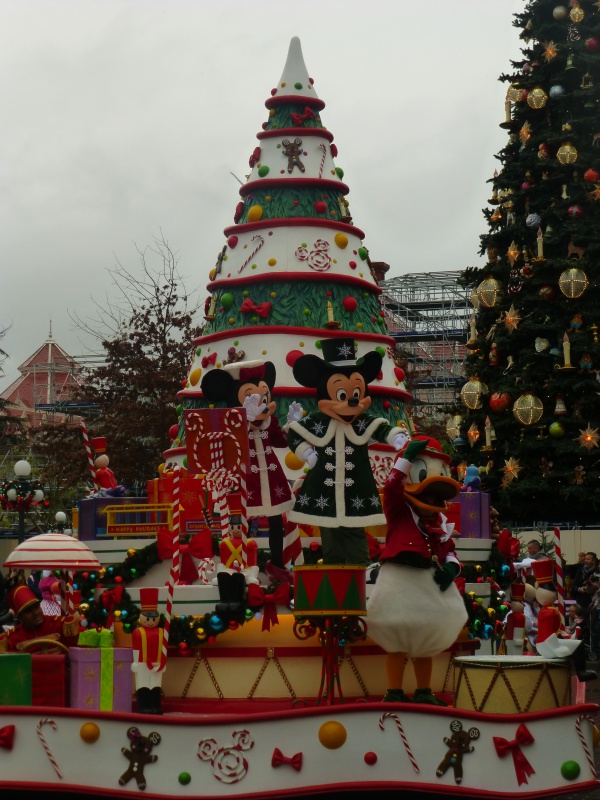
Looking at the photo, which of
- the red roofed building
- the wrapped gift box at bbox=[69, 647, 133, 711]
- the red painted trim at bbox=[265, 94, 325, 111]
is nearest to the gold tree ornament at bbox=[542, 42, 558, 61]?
the red painted trim at bbox=[265, 94, 325, 111]

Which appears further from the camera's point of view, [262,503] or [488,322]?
[488,322]

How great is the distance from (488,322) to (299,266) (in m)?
10.9

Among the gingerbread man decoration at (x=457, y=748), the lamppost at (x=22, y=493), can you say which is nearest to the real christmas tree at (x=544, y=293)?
the lamppost at (x=22, y=493)

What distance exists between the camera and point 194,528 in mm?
10641

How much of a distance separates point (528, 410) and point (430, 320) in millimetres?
30884

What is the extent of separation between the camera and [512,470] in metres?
21.2

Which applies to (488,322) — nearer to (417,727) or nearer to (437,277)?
(417,727)

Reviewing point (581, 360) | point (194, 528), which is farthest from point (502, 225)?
point (194, 528)

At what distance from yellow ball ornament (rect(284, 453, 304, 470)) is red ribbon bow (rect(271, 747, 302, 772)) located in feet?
13.1

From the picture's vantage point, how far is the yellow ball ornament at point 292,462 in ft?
37.7

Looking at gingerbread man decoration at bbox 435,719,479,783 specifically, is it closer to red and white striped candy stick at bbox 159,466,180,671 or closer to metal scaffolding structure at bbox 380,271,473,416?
red and white striped candy stick at bbox 159,466,180,671

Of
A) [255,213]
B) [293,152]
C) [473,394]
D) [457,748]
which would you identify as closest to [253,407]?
[255,213]

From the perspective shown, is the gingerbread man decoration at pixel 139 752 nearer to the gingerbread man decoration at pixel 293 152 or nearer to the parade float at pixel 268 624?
the parade float at pixel 268 624

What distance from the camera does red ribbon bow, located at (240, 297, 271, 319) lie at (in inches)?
488
